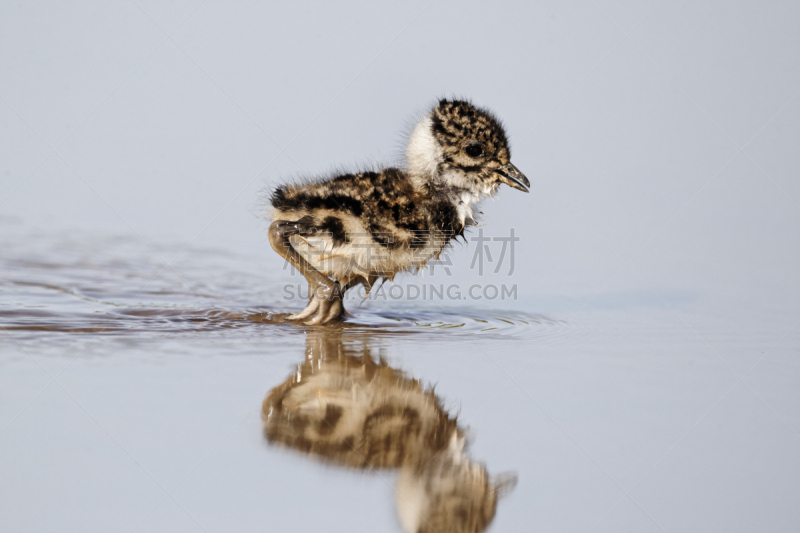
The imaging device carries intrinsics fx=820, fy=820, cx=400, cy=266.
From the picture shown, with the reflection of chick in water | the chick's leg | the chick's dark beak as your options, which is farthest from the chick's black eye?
the reflection of chick in water

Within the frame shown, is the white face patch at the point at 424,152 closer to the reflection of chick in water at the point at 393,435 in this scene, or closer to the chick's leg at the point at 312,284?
the chick's leg at the point at 312,284

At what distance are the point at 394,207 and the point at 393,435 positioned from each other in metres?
1.80

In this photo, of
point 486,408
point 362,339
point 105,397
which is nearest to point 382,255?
point 362,339

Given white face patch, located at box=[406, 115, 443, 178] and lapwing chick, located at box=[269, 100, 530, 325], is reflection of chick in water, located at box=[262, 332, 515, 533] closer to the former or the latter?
lapwing chick, located at box=[269, 100, 530, 325]

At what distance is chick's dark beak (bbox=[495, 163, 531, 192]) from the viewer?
15.5ft

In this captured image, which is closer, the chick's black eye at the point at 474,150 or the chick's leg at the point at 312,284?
the chick's leg at the point at 312,284

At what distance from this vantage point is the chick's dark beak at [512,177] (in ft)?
15.5

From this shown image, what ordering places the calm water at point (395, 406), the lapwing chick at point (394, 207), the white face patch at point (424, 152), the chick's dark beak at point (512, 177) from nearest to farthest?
1. the calm water at point (395, 406)
2. the lapwing chick at point (394, 207)
3. the white face patch at point (424, 152)
4. the chick's dark beak at point (512, 177)

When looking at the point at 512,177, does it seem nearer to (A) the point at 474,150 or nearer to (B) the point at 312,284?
(A) the point at 474,150

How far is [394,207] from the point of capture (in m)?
4.27

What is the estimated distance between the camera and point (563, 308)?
4.78 meters

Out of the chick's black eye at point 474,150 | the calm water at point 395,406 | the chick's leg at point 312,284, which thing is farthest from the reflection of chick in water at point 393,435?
the chick's black eye at point 474,150

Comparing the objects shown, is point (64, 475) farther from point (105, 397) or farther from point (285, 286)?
point (285, 286)

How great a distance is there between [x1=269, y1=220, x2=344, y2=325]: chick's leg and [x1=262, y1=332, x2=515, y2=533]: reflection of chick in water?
0.95m
